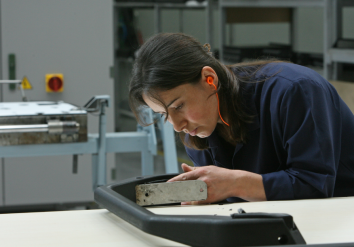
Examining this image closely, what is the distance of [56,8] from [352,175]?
2099 millimetres

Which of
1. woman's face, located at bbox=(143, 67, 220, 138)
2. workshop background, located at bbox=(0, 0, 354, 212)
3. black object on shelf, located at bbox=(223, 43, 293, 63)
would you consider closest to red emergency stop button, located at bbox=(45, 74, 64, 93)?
workshop background, located at bbox=(0, 0, 354, 212)

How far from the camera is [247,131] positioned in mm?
1128

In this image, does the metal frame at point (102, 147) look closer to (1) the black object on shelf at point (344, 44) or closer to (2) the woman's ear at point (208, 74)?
(2) the woman's ear at point (208, 74)

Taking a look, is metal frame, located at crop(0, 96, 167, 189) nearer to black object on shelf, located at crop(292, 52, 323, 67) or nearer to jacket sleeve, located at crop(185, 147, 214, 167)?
jacket sleeve, located at crop(185, 147, 214, 167)

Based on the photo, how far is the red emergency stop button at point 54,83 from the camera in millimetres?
2641

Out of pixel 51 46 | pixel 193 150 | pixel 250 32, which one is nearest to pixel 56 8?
pixel 51 46

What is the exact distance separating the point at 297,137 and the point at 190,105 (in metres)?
0.26

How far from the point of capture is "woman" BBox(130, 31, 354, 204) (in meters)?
0.98

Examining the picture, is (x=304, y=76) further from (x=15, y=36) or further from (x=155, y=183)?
(x=15, y=36)

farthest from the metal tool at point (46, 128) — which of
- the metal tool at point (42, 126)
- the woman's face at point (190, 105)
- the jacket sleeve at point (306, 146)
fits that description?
the jacket sleeve at point (306, 146)

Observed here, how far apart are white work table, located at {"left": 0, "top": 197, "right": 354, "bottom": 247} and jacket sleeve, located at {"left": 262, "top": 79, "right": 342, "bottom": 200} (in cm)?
4

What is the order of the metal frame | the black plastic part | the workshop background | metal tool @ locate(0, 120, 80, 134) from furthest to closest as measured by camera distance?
the workshop background
the metal frame
metal tool @ locate(0, 120, 80, 134)
the black plastic part

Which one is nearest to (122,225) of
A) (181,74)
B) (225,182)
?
(225,182)

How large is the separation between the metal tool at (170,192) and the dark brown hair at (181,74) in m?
0.21
